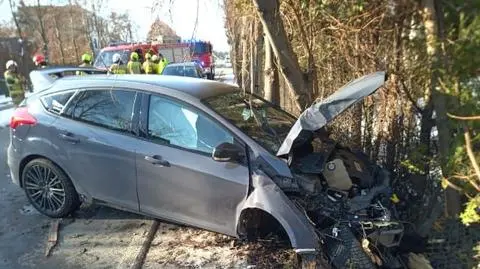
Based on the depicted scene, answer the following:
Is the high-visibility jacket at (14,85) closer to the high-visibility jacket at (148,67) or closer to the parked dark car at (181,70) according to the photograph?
the high-visibility jacket at (148,67)

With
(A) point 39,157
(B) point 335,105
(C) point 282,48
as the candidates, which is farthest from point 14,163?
(B) point 335,105

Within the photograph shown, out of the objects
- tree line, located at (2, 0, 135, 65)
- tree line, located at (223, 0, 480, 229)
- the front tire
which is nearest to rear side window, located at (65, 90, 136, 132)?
the front tire

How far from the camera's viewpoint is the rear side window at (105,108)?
476 cm

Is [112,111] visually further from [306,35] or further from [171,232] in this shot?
[306,35]

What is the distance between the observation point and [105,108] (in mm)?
4934

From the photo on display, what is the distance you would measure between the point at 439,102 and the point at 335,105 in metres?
0.78

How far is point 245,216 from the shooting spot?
13.7ft

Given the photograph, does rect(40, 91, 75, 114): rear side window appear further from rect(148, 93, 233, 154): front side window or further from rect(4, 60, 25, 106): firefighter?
rect(4, 60, 25, 106): firefighter

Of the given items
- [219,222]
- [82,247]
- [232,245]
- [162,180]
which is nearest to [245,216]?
[219,222]

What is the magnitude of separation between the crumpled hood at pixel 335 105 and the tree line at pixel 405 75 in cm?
36

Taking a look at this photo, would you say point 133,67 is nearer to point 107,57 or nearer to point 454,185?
point 107,57

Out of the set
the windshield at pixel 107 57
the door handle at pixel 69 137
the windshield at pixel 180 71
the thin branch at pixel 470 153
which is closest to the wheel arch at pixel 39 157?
the door handle at pixel 69 137

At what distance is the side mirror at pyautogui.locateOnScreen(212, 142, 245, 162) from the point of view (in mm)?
4043

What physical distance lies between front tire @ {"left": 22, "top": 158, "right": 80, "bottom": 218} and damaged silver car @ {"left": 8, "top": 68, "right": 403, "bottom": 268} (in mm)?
13
